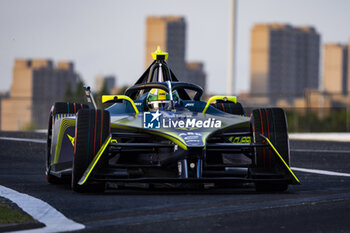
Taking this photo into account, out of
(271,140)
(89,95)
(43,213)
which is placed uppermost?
(89,95)

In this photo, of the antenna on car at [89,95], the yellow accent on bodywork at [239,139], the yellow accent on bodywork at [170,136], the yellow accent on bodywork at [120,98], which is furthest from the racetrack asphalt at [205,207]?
the antenna on car at [89,95]

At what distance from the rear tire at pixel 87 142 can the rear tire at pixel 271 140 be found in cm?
171

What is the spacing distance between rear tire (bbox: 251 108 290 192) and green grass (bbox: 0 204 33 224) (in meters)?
2.85

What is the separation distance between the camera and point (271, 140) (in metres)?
8.61

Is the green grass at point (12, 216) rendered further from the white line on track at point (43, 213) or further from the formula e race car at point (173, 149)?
the formula e race car at point (173, 149)

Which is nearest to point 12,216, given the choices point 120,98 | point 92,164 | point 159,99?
point 92,164

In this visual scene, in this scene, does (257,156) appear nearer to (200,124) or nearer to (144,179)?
(200,124)

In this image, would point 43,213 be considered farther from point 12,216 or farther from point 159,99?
point 159,99

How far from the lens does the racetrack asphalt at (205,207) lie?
621 centimetres

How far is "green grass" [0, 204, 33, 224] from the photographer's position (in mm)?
6242

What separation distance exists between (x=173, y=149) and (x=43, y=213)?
2.11 m

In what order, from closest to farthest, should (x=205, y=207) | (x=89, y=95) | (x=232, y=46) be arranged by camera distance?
(x=205, y=207), (x=89, y=95), (x=232, y=46)

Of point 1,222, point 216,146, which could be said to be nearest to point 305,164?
point 216,146

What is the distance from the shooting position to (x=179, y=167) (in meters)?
8.27
